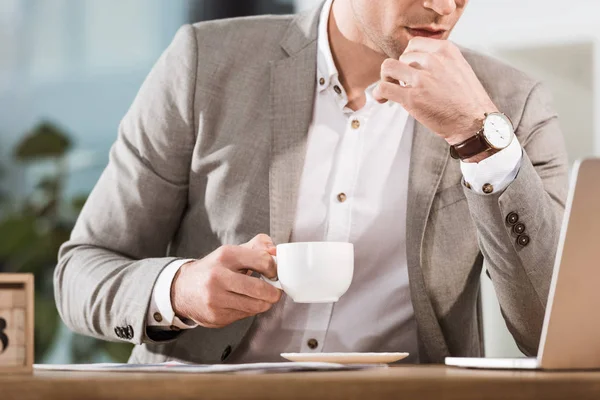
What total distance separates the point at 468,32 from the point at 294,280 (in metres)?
1.95

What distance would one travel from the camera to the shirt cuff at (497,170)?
1289 mm

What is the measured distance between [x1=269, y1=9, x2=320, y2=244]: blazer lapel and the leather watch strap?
376 mm

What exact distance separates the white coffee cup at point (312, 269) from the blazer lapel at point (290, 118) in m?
0.41

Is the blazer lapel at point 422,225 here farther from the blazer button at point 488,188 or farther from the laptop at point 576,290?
the laptop at point 576,290

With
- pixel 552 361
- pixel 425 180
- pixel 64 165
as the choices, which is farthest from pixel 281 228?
pixel 64 165

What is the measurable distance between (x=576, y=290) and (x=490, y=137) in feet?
1.41

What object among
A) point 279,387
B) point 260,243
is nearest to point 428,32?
point 260,243

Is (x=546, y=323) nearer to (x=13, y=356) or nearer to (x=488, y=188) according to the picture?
(x=488, y=188)

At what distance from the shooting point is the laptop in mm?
876

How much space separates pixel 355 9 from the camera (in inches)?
66.9

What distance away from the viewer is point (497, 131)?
130 centimetres

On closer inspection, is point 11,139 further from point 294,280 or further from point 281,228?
point 294,280

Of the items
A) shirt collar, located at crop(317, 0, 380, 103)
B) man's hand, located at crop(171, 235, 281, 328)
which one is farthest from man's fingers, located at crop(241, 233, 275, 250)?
shirt collar, located at crop(317, 0, 380, 103)

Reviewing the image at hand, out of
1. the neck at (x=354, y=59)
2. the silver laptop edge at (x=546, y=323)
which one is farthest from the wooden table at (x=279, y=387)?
the neck at (x=354, y=59)
